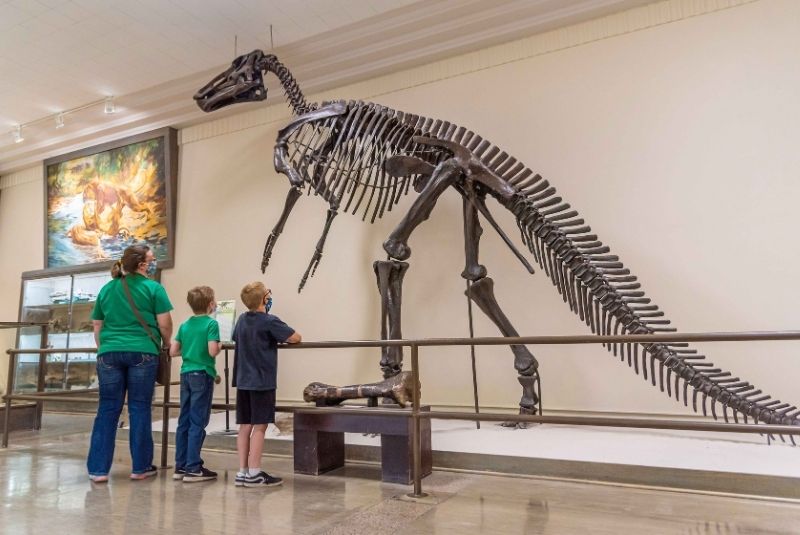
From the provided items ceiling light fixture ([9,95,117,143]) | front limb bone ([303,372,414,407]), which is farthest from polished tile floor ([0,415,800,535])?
ceiling light fixture ([9,95,117,143])

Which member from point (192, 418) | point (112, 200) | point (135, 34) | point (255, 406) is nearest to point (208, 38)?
point (135, 34)

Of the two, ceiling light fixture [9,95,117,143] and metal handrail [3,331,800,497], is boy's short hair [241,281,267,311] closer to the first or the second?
metal handrail [3,331,800,497]

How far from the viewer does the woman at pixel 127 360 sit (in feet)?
12.7

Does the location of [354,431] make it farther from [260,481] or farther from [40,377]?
[40,377]

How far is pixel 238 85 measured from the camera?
640cm

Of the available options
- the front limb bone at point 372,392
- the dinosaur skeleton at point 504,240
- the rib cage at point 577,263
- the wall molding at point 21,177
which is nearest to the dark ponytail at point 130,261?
the front limb bone at point 372,392

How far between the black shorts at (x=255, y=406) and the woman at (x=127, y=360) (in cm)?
77

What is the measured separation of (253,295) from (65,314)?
712 centimetres

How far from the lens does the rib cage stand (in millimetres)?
3645

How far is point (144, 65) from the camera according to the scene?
24.2ft

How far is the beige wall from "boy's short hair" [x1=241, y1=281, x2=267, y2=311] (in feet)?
9.04

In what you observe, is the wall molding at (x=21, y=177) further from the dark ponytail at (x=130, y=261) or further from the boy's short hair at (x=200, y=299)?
the boy's short hair at (x=200, y=299)

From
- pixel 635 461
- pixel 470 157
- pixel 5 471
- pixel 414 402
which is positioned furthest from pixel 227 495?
pixel 470 157

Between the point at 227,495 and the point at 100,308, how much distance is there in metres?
1.61
